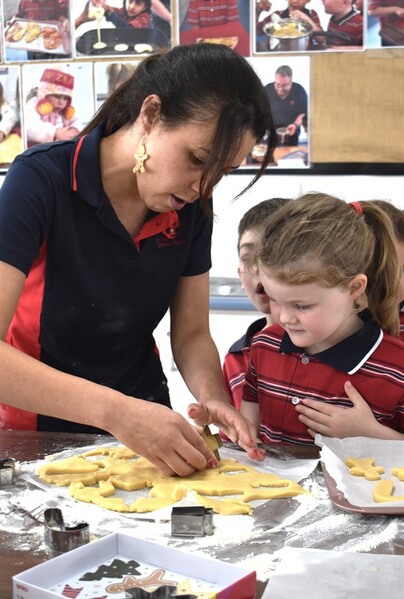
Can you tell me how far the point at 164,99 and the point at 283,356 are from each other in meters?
0.62

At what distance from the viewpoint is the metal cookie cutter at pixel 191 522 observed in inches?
47.3

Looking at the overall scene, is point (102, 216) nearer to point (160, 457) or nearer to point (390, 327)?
point (160, 457)

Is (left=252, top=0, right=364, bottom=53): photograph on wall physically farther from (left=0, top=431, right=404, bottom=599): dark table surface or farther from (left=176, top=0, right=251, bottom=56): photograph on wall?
(left=0, top=431, right=404, bottom=599): dark table surface

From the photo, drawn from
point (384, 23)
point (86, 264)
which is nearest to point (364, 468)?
point (86, 264)

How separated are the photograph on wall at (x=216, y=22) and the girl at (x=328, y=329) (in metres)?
1.08

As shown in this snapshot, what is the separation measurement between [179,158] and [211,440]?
21.0 inches

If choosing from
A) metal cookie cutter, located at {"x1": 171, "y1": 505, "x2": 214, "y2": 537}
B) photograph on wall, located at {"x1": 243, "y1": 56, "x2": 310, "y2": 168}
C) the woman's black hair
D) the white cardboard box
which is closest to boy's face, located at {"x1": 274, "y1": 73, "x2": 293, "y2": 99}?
photograph on wall, located at {"x1": 243, "y1": 56, "x2": 310, "y2": 168}

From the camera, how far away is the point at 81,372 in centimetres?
175

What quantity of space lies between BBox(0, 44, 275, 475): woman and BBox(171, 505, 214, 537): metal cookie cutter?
0.20 m

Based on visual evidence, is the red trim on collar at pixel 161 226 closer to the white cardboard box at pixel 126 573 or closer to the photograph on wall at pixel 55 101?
the white cardboard box at pixel 126 573

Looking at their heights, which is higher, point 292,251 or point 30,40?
point 30,40

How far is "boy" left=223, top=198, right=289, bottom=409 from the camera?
205cm

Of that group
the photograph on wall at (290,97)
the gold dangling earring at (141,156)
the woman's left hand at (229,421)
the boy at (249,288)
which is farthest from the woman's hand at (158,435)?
the photograph on wall at (290,97)

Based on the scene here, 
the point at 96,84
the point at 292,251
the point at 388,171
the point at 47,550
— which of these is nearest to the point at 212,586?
the point at 47,550
